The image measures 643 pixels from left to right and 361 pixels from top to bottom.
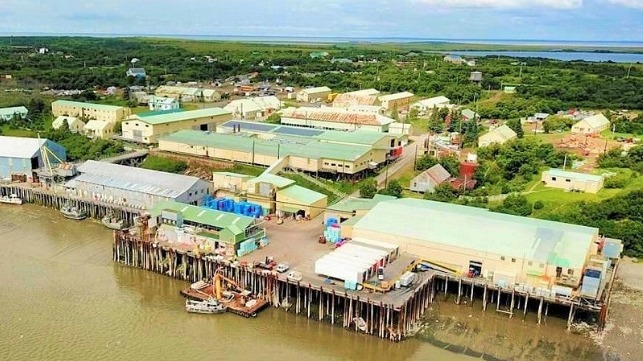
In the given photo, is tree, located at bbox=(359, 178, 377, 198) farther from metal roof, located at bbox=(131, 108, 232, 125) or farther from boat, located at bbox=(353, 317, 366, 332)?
metal roof, located at bbox=(131, 108, 232, 125)

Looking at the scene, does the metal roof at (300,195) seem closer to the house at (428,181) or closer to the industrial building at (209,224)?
the industrial building at (209,224)

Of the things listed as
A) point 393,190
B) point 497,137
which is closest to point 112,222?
point 393,190

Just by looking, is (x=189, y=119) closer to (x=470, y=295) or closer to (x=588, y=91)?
(x=470, y=295)

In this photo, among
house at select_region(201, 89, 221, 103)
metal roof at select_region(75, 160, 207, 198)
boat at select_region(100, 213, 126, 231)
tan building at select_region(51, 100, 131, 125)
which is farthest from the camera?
house at select_region(201, 89, 221, 103)

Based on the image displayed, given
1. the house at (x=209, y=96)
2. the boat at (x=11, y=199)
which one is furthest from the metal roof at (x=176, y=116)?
the house at (x=209, y=96)

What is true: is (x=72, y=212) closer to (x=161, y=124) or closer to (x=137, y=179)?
(x=137, y=179)

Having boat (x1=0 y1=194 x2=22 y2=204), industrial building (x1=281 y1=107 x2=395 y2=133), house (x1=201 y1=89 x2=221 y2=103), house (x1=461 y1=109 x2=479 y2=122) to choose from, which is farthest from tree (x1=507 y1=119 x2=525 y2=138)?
boat (x1=0 y1=194 x2=22 y2=204)

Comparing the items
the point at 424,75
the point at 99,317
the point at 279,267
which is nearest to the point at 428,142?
the point at 279,267
